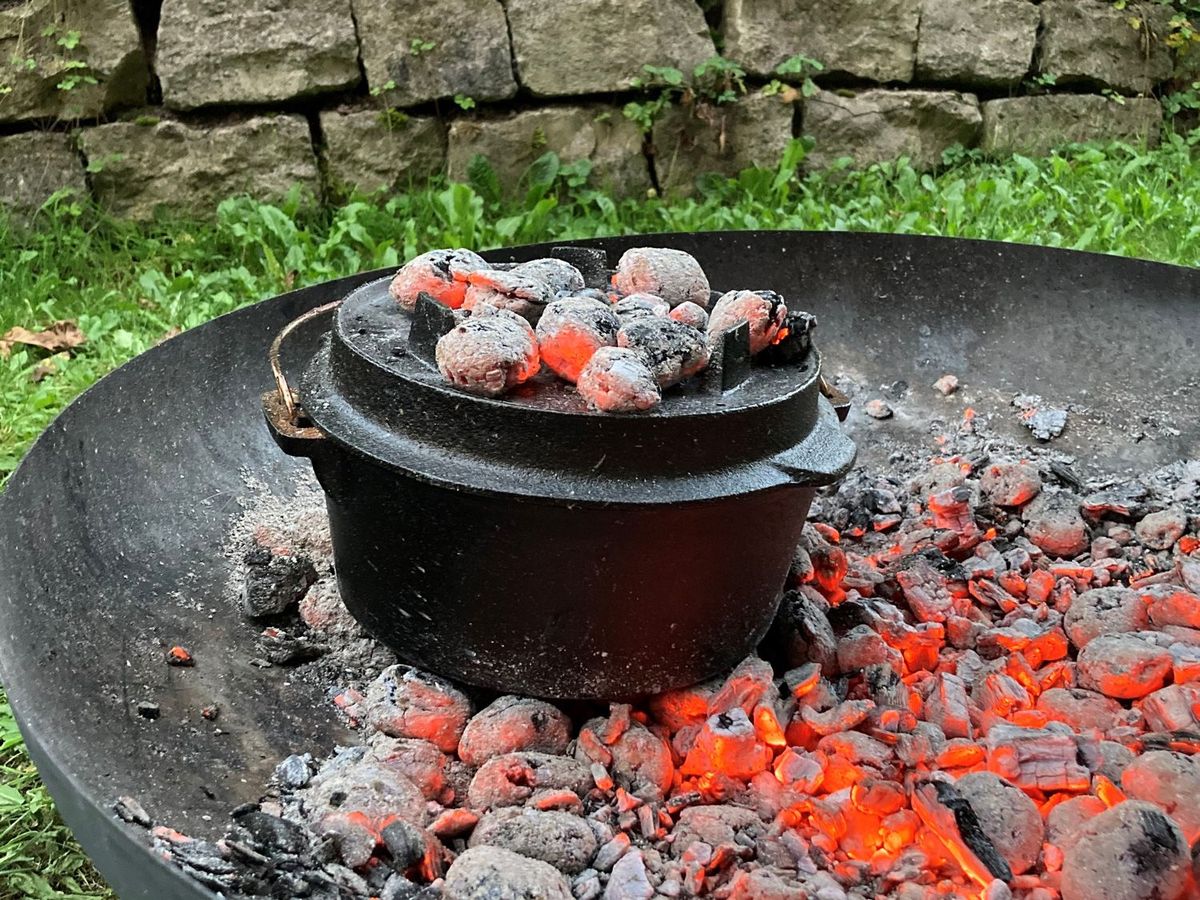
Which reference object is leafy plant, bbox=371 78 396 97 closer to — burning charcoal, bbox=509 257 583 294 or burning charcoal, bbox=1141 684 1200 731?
burning charcoal, bbox=509 257 583 294

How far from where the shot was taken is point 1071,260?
85.7 inches

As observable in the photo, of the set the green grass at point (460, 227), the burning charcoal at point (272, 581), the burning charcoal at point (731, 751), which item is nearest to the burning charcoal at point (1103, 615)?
the burning charcoal at point (731, 751)

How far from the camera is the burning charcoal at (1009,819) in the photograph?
3.65ft

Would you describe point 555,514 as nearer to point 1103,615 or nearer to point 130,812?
point 130,812

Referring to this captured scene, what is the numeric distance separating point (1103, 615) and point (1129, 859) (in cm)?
54

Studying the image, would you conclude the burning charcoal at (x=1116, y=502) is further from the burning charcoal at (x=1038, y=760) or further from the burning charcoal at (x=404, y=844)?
the burning charcoal at (x=404, y=844)

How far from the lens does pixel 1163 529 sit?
5.75ft

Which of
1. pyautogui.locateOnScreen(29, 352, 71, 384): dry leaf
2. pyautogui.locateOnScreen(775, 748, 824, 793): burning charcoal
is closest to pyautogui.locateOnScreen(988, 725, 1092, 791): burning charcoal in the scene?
pyautogui.locateOnScreen(775, 748, 824, 793): burning charcoal

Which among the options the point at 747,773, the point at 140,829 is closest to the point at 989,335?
the point at 747,773

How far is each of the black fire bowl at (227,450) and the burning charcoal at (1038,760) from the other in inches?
31.4

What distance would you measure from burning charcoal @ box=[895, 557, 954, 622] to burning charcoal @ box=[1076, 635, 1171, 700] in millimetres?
219

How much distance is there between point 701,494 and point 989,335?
4.42ft

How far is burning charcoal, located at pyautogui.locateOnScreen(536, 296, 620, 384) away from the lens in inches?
45.8

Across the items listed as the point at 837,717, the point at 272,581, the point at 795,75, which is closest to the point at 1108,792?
the point at 837,717
